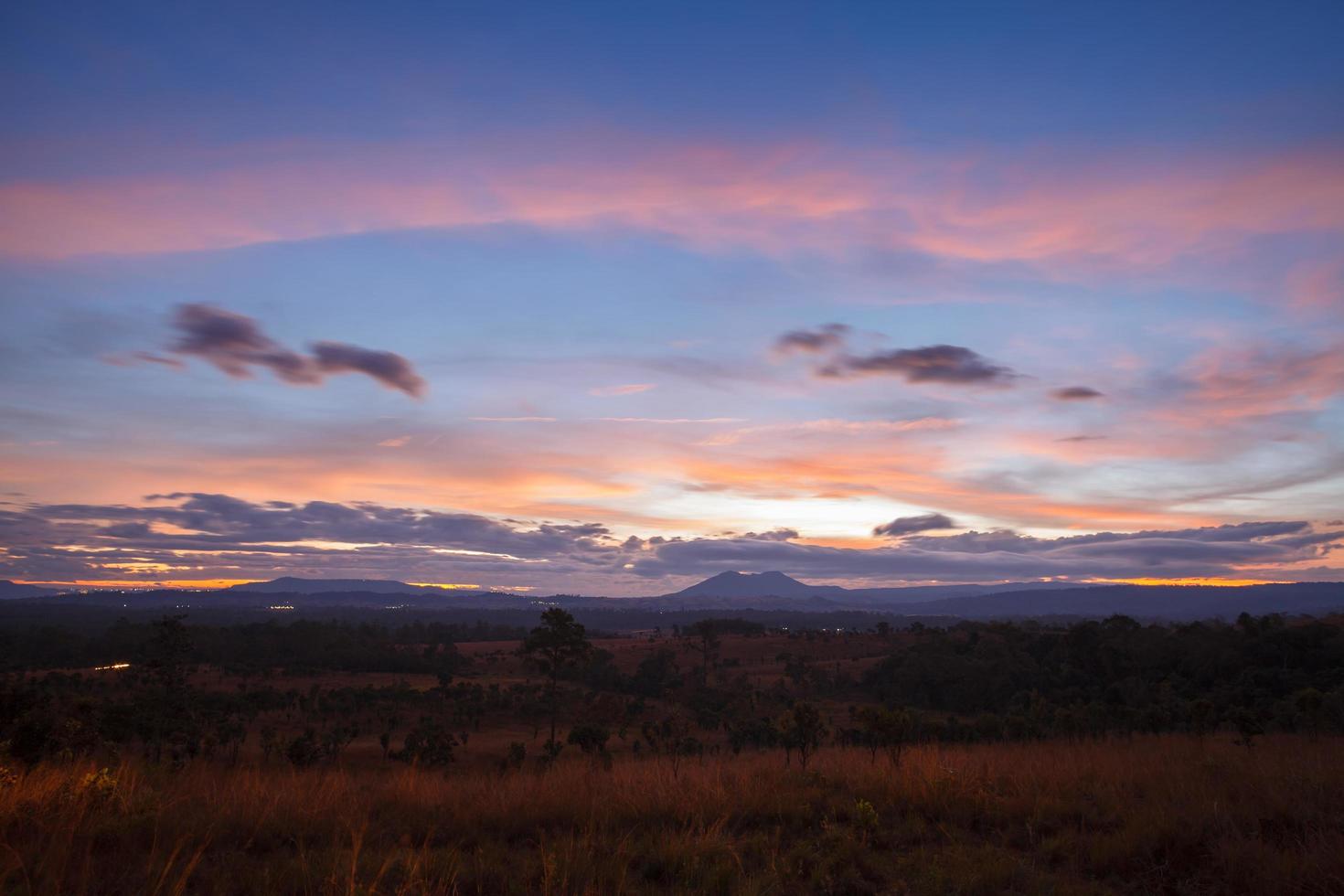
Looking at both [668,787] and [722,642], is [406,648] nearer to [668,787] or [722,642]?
[722,642]

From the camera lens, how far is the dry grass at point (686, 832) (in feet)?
18.5

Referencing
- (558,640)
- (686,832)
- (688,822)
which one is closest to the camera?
(686,832)

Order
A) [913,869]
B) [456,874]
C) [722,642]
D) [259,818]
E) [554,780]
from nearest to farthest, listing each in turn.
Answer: [456,874], [913,869], [259,818], [554,780], [722,642]

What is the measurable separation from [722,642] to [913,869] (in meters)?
97.9

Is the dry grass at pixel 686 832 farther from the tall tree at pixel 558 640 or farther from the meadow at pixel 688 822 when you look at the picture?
the tall tree at pixel 558 640

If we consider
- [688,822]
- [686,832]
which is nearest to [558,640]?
[688,822]

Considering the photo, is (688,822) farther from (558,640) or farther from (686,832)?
(558,640)

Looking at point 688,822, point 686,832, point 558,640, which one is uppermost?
point 686,832

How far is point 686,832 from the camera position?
6.66m

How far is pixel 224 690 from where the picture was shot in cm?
6062

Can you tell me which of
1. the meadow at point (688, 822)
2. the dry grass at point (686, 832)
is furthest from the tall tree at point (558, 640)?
the dry grass at point (686, 832)

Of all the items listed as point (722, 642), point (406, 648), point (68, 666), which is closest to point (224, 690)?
point (68, 666)

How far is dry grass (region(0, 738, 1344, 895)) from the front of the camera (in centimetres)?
562

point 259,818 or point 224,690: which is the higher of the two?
point 259,818
